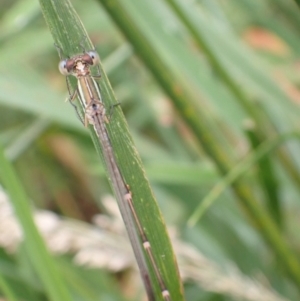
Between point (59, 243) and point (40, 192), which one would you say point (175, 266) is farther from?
point (40, 192)

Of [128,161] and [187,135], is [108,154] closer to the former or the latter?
[128,161]

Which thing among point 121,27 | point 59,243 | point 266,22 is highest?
point 266,22

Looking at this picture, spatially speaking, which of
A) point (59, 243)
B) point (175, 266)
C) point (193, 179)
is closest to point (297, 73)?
point (193, 179)

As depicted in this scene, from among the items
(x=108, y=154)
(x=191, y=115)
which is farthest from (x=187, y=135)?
(x=108, y=154)

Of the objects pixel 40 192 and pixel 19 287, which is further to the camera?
pixel 40 192

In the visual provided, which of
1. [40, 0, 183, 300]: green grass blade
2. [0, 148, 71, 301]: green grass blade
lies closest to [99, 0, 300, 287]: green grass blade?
[40, 0, 183, 300]: green grass blade

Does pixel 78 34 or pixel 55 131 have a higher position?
pixel 55 131

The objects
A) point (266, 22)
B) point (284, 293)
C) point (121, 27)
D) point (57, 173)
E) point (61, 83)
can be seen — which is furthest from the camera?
point (61, 83)

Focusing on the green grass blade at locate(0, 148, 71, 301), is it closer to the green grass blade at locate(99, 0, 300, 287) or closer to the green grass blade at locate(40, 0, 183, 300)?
the green grass blade at locate(40, 0, 183, 300)

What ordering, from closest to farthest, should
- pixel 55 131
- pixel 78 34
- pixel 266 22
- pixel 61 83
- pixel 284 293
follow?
pixel 78 34
pixel 284 293
pixel 266 22
pixel 55 131
pixel 61 83
